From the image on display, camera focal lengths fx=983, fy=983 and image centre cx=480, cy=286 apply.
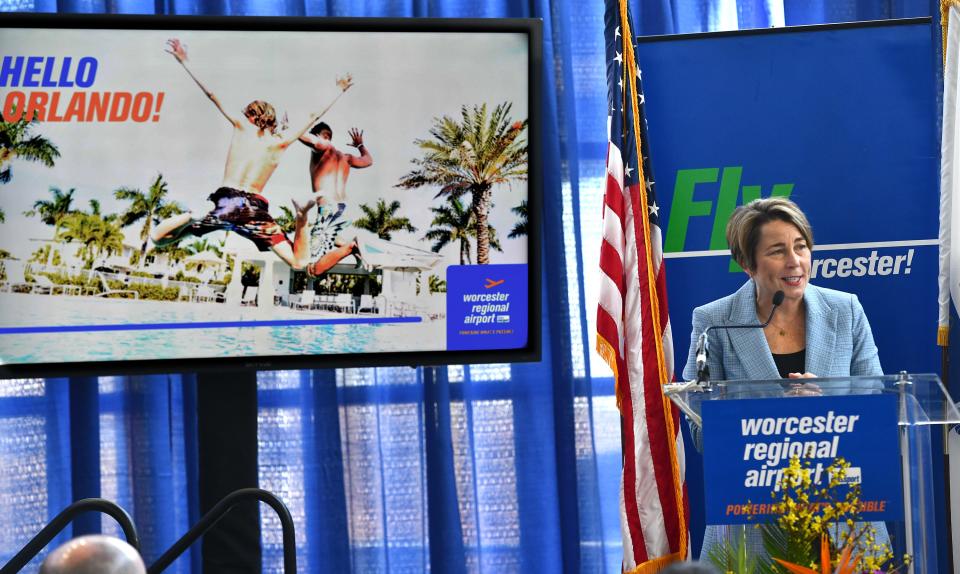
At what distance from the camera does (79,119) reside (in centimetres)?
318

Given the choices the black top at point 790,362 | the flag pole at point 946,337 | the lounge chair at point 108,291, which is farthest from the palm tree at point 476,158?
the flag pole at point 946,337

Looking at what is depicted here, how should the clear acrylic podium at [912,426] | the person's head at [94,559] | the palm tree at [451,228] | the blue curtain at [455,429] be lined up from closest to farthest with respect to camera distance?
the person's head at [94,559] → the clear acrylic podium at [912,426] → the palm tree at [451,228] → the blue curtain at [455,429]

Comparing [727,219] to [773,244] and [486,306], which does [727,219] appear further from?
[486,306]

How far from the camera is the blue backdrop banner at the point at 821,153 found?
11.4 ft

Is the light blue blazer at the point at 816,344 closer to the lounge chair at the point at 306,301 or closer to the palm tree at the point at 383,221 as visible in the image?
the palm tree at the point at 383,221

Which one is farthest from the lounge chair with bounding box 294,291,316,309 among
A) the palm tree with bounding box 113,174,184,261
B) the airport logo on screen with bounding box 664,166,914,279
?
the airport logo on screen with bounding box 664,166,914,279

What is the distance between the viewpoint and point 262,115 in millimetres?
3260

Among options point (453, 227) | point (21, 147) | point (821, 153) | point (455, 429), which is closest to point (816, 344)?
point (821, 153)

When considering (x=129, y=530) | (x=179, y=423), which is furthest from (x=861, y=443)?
(x=179, y=423)

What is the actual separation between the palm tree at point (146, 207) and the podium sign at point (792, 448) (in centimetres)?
194

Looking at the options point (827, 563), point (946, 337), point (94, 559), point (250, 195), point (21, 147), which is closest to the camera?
point (94, 559)

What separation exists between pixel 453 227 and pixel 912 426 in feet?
5.52

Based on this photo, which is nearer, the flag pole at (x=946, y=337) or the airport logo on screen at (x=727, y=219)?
the flag pole at (x=946, y=337)

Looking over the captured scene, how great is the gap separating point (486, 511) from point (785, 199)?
1761 millimetres
